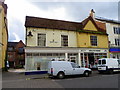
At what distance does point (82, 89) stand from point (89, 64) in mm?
12556

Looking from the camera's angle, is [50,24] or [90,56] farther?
[90,56]

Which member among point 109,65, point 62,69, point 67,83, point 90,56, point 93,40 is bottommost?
point 67,83

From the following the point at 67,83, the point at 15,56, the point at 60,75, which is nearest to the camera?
the point at 67,83

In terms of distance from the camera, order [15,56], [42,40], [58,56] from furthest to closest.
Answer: [15,56] → [58,56] → [42,40]

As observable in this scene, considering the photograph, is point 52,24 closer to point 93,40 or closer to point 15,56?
point 93,40

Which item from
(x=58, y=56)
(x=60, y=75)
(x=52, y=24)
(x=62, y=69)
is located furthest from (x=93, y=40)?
(x=60, y=75)

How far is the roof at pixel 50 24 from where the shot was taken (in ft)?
57.8

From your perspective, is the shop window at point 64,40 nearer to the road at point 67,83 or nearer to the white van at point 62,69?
the white van at point 62,69

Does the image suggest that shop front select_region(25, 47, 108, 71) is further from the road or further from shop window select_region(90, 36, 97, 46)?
the road

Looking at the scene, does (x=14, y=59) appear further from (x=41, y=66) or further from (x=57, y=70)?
(x=57, y=70)

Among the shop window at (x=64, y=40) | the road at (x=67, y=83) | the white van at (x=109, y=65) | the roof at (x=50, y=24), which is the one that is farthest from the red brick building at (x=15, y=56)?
the white van at (x=109, y=65)

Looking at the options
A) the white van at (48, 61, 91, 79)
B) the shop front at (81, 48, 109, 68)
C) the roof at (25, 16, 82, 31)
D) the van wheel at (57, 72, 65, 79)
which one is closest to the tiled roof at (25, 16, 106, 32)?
the roof at (25, 16, 82, 31)

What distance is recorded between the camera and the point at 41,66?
57.4 ft

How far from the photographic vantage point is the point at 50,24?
739 inches
